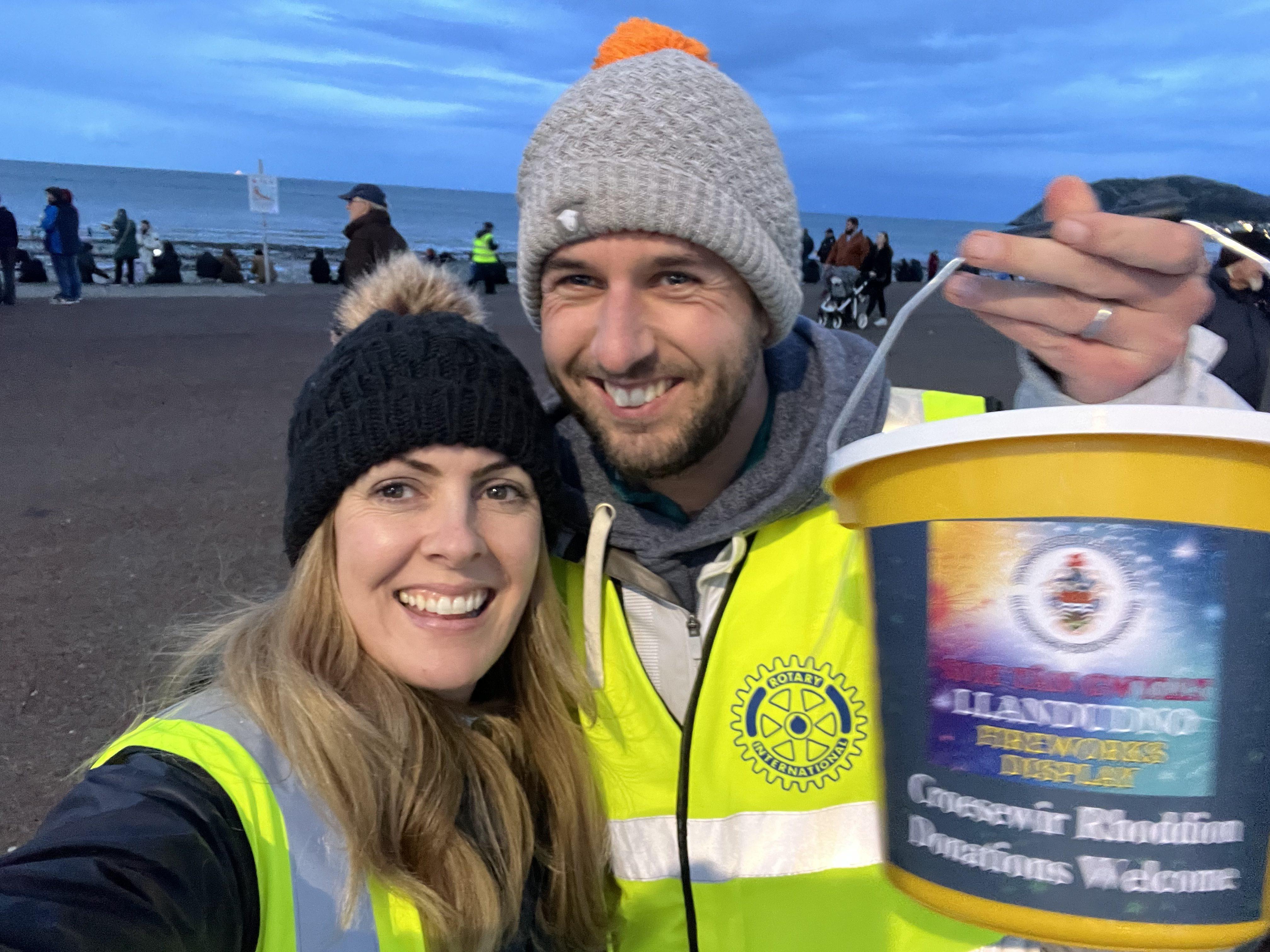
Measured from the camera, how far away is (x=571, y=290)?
2.20 m

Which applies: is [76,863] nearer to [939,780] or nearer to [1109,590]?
[939,780]

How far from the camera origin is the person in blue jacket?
14555mm

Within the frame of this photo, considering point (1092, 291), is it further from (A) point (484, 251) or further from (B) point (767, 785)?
(A) point (484, 251)

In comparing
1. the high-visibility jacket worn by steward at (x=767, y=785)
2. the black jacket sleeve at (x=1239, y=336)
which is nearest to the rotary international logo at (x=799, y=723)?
the high-visibility jacket worn by steward at (x=767, y=785)

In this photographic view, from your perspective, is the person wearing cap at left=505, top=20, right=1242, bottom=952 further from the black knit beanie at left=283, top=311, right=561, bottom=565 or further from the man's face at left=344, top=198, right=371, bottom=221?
the man's face at left=344, top=198, right=371, bottom=221

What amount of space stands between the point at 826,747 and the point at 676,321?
0.97 meters

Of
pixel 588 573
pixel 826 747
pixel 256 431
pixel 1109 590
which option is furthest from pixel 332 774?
pixel 256 431

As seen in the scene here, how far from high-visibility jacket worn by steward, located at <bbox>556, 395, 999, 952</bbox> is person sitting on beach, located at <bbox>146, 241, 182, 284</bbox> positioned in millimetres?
24718

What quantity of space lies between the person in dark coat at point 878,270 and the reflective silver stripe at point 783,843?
53.4 feet

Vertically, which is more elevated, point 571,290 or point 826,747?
point 571,290

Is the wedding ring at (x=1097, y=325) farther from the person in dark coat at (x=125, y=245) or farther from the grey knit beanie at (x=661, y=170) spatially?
the person in dark coat at (x=125, y=245)

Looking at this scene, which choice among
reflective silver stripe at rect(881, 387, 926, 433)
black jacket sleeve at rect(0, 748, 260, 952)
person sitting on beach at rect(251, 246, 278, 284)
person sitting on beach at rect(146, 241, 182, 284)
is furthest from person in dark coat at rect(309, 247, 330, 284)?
black jacket sleeve at rect(0, 748, 260, 952)

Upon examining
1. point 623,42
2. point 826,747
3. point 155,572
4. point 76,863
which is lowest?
point 155,572

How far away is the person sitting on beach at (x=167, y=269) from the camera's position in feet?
76.7
